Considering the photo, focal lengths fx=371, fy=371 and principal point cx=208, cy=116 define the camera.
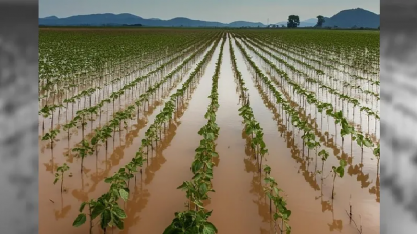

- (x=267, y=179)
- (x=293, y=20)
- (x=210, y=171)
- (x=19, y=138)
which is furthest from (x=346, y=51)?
(x=293, y=20)

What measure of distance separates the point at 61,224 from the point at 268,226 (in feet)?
7.76

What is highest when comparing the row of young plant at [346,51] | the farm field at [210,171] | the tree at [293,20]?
the tree at [293,20]

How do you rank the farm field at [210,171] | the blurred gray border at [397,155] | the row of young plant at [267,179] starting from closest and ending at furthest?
the blurred gray border at [397,155] < the row of young plant at [267,179] < the farm field at [210,171]

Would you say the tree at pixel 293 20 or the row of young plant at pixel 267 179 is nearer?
the row of young plant at pixel 267 179

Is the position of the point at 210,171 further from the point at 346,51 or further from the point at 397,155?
the point at 346,51

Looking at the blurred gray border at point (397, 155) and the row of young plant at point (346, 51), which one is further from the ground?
the row of young plant at point (346, 51)

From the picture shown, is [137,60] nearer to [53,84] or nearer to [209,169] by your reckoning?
[53,84]

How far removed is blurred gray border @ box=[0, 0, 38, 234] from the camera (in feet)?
12.2

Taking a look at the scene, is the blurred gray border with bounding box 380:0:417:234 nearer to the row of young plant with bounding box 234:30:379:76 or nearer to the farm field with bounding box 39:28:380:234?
the farm field with bounding box 39:28:380:234

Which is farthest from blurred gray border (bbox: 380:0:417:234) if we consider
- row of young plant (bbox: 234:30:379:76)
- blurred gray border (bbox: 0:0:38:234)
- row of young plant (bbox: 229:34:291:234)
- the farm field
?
row of young plant (bbox: 234:30:379:76)

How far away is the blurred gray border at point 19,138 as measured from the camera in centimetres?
371

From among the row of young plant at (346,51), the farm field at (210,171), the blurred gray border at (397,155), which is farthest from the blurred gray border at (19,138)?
the row of young plant at (346,51)

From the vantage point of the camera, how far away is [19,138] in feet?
18.4

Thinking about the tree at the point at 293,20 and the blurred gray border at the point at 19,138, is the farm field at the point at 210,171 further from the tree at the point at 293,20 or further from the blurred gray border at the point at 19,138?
the tree at the point at 293,20
